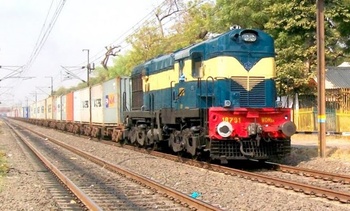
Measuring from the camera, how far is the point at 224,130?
12.2 meters

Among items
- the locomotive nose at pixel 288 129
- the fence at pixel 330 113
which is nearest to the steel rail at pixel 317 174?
the locomotive nose at pixel 288 129

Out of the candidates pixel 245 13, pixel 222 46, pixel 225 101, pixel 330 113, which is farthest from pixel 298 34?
pixel 225 101

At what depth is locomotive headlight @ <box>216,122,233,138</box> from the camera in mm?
12141

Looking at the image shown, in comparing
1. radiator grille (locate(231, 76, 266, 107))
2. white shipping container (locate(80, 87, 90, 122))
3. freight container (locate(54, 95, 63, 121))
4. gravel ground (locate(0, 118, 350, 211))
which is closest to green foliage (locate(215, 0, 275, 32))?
white shipping container (locate(80, 87, 90, 122))

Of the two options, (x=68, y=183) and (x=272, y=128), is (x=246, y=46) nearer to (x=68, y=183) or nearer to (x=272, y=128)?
(x=272, y=128)

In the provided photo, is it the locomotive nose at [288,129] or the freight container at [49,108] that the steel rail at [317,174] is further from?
the freight container at [49,108]

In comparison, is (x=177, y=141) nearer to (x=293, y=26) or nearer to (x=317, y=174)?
(x=317, y=174)

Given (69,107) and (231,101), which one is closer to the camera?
(231,101)

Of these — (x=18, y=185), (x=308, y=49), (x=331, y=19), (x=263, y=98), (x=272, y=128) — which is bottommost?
(x=18, y=185)

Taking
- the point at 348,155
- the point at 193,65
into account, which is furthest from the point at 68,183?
the point at 348,155

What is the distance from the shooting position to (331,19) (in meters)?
26.0

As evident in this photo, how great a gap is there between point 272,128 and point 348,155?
162 inches

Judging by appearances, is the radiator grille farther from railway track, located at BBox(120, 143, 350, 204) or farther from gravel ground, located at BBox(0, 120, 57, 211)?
gravel ground, located at BBox(0, 120, 57, 211)

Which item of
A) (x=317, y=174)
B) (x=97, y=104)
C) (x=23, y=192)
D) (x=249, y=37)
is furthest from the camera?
(x=97, y=104)
